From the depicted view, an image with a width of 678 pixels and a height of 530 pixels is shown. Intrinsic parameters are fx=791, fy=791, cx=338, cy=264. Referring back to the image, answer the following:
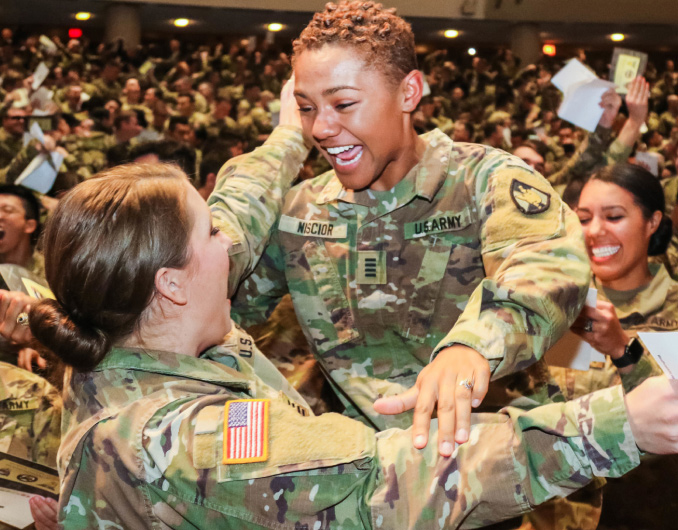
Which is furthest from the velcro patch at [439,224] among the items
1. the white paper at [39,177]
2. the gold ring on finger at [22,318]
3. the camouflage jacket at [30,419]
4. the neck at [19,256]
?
the white paper at [39,177]

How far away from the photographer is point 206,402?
3.88 feet

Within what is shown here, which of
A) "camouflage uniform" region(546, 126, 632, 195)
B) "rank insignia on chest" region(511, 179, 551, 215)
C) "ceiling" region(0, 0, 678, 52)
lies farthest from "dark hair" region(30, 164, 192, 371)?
"ceiling" region(0, 0, 678, 52)

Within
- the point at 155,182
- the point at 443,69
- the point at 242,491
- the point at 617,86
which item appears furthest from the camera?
the point at 443,69

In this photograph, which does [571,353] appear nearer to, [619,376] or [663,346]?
[619,376]

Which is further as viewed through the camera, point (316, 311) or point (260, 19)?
point (260, 19)

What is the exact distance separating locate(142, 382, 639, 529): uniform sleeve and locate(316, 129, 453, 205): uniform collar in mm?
751

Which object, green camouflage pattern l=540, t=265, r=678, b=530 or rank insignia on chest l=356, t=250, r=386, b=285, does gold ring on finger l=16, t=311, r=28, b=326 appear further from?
green camouflage pattern l=540, t=265, r=678, b=530

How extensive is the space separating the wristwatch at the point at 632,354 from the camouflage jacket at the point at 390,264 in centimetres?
48

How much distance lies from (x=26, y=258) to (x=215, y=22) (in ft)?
24.0

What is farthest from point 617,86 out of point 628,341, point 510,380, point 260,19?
point 260,19

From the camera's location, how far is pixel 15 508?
204 centimetres

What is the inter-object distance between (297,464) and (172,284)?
39 centimetres

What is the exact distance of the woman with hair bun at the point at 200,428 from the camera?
1.05 metres

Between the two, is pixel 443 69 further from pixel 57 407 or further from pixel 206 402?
pixel 206 402
